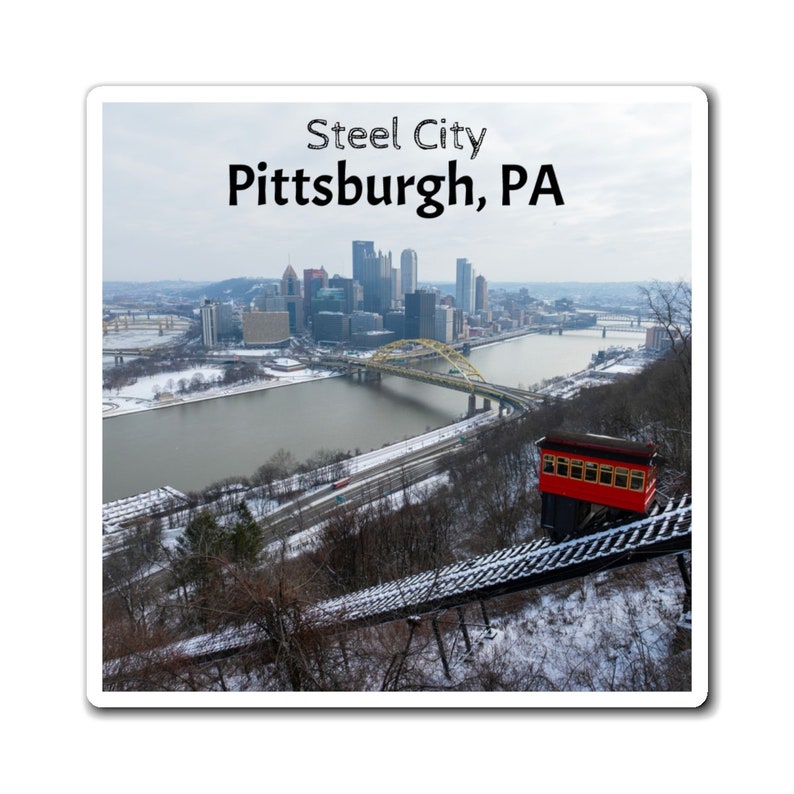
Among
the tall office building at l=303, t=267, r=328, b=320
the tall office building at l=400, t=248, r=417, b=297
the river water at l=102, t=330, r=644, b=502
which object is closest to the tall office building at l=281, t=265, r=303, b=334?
the tall office building at l=303, t=267, r=328, b=320

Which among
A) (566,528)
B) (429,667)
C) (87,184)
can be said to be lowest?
(429,667)

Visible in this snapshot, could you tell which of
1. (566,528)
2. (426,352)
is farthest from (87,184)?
(426,352)

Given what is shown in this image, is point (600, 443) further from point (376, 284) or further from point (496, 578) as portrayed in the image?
point (376, 284)

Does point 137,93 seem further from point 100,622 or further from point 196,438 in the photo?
point 196,438

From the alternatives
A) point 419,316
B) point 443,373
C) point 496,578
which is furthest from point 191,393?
point 496,578

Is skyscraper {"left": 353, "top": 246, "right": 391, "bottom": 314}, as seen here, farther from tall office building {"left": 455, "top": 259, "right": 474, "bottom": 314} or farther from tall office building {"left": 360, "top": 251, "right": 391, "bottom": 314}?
tall office building {"left": 455, "top": 259, "right": 474, "bottom": 314}

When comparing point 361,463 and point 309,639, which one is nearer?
point 309,639

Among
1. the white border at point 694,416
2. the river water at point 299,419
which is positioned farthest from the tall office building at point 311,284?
the white border at point 694,416
